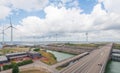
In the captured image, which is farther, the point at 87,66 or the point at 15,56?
the point at 15,56

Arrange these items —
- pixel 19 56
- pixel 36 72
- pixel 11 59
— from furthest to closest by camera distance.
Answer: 1. pixel 19 56
2. pixel 11 59
3. pixel 36 72

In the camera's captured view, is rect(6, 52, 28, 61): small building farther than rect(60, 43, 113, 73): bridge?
Yes

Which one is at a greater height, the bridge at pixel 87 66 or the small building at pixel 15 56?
the small building at pixel 15 56

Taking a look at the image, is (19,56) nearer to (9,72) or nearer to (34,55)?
(34,55)

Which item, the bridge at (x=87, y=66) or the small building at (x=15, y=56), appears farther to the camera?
the small building at (x=15, y=56)

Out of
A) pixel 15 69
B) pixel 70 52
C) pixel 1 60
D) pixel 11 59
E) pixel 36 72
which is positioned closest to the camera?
pixel 15 69

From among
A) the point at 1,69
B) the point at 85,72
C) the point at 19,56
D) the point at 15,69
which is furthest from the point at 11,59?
the point at 85,72

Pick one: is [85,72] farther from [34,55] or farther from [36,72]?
[34,55]

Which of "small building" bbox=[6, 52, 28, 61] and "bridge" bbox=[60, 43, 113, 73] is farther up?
"small building" bbox=[6, 52, 28, 61]

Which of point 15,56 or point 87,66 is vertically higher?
point 15,56

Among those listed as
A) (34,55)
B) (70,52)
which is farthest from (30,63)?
(70,52)

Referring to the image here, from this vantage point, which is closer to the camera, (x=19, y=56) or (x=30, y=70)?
(x=30, y=70)
